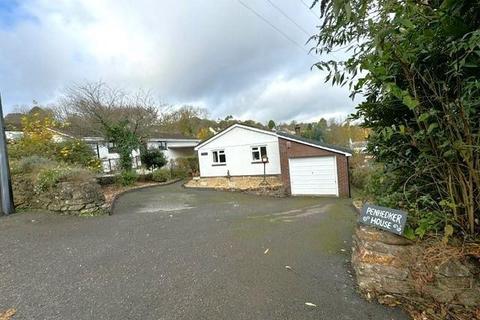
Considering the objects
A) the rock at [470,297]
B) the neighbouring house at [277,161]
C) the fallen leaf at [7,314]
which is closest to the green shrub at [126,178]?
the neighbouring house at [277,161]

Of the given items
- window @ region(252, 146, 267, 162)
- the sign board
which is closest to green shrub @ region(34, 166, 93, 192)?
the sign board

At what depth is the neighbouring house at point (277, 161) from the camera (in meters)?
14.6

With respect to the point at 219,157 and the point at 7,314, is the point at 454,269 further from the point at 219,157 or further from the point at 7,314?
the point at 219,157

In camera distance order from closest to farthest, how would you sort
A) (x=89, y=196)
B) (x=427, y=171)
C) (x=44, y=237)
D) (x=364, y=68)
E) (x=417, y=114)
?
1. (x=364, y=68)
2. (x=417, y=114)
3. (x=427, y=171)
4. (x=44, y=237)
5. (x=89, y=196)

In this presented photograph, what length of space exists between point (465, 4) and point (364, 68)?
0.84m

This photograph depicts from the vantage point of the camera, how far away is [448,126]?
2.42 m

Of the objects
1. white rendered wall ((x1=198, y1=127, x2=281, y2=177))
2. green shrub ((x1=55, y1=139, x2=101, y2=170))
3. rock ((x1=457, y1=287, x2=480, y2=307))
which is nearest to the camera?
rock ((x1=457, y1=287, x2=480, y2=307))

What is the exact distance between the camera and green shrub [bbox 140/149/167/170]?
789 inches

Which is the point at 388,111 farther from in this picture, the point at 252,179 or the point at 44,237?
the point at 252,179

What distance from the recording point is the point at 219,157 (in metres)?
19.6

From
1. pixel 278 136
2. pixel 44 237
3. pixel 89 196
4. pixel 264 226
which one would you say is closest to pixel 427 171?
pixel 264 226

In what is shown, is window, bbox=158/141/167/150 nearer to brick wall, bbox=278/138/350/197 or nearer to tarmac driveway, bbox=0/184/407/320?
brick wall, bbox=278/138/350/197

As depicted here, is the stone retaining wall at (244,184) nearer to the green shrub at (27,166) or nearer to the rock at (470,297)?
the green shrub at (27,166)

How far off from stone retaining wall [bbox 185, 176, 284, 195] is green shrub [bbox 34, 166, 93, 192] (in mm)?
9378
